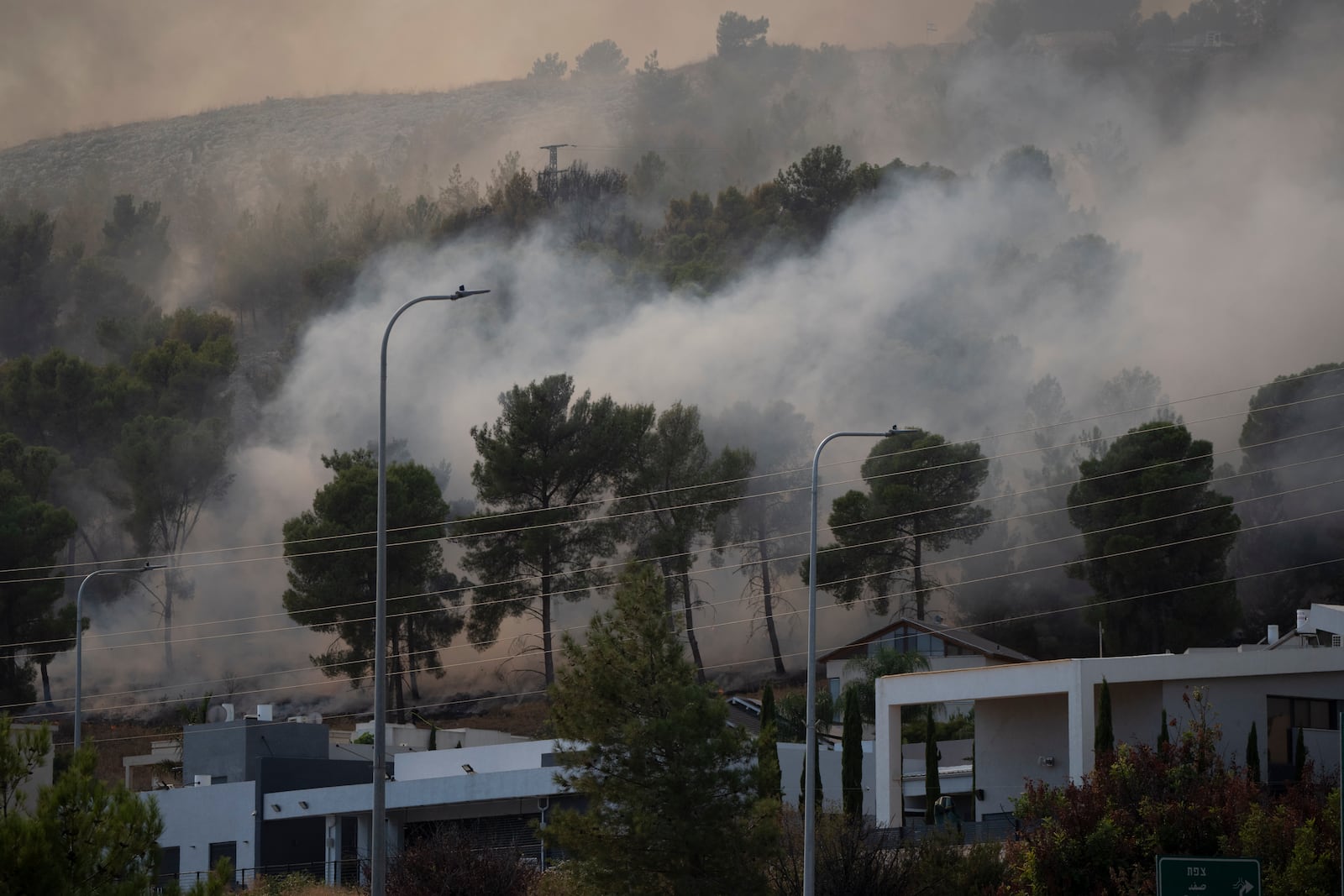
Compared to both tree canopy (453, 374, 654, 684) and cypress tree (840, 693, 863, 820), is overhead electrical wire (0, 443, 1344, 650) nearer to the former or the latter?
tree canopy (453, 374, 654, 684)

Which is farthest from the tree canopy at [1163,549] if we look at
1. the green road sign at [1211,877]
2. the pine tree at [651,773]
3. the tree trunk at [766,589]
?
the green road sign at [1211,877]

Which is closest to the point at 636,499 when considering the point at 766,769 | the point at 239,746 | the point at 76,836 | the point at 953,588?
the point at 953,588

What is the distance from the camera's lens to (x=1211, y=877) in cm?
1692

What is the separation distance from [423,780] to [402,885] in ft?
49.6

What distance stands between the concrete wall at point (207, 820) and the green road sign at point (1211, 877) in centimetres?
4002

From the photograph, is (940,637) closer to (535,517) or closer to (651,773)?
(535,517)

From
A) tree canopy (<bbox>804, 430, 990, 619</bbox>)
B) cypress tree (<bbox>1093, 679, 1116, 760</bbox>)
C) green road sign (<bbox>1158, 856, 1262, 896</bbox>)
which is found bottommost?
green road sign (<bbox>1158, 856, 1262, 896</bbox>)

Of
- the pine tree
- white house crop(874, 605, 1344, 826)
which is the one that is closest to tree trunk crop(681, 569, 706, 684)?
white house crop(874, 605, 1344, 826)

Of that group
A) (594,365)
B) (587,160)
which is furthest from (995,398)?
(587,160)

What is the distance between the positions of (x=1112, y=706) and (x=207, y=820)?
29.0m

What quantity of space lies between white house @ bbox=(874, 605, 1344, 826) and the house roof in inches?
1337

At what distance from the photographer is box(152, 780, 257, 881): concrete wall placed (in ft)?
169

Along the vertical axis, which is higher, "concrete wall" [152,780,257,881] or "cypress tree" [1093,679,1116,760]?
"cypress tree" [1093,679,1116,760]

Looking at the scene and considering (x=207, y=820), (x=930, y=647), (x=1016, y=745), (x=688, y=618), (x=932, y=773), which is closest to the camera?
(x=1016, y=745)
